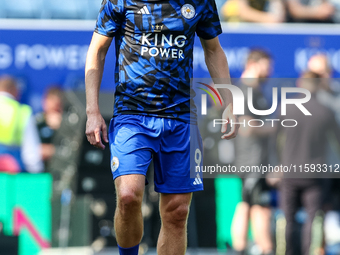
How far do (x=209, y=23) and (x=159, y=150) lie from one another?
90cm

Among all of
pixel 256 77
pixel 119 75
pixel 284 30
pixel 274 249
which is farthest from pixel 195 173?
pixel 284 30

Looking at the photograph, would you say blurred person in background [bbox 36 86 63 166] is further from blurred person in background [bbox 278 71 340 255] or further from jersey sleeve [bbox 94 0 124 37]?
jersey sleeve [bbox 94 0 124 37]

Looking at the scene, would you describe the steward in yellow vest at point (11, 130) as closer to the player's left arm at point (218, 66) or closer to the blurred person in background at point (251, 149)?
the blurred person in background at point (251, 149)

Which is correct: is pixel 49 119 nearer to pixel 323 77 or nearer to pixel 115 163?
pixel 323 77

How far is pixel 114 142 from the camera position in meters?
3.35

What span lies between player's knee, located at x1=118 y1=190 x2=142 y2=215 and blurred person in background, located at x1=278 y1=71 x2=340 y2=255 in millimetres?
3099

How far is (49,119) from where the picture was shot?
23.4 feet

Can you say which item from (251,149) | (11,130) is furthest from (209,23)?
(11,130)

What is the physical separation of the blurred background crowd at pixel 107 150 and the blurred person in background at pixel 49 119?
13mm

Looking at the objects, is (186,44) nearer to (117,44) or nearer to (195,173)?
(117,44)

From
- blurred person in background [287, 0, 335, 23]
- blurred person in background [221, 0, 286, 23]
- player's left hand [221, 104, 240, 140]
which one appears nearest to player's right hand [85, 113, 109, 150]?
player's left hand [221, 104, 240, 140]

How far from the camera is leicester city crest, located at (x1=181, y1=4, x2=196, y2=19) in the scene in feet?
11.1

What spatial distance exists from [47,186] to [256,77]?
2885 mm

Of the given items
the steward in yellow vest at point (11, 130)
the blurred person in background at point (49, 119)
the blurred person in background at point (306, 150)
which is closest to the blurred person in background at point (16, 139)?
the steward in yellow vest at point (11, 130)
